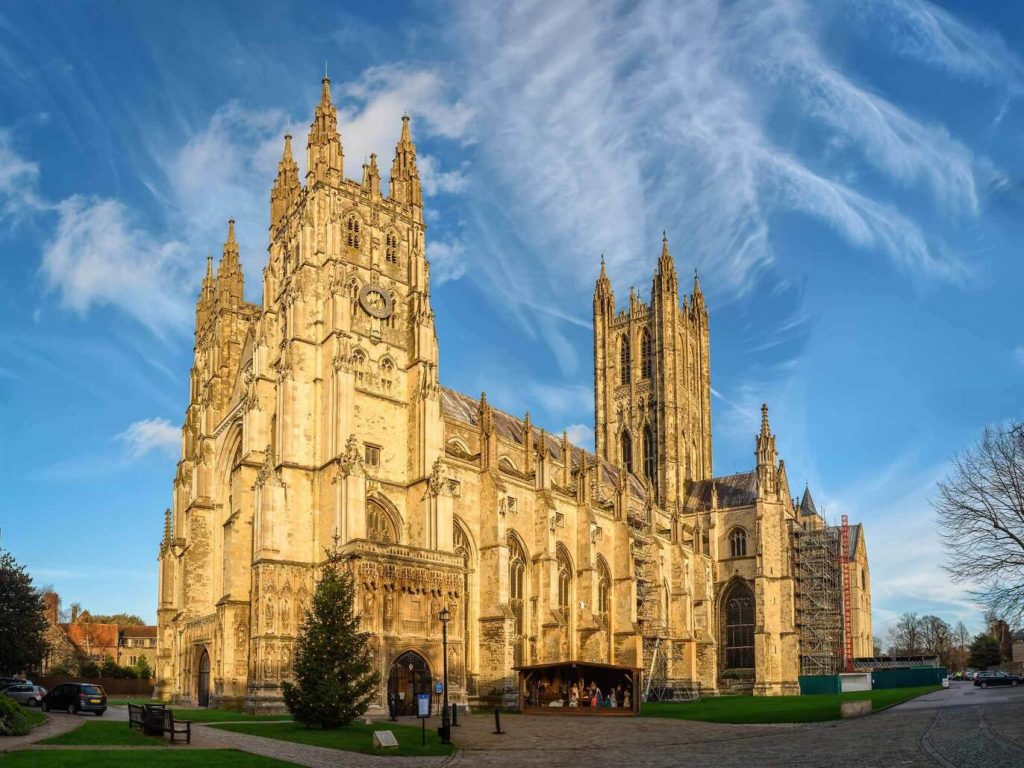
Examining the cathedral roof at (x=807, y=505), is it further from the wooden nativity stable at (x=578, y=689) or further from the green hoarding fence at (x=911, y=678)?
the wooden nativity stable at (x=578, y=689)

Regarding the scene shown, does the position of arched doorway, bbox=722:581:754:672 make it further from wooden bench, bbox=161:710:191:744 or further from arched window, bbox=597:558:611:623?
wooden bench, bbox=161:710:191:744

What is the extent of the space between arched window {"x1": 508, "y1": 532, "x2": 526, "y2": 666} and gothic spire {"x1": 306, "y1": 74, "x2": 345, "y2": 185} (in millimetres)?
22077

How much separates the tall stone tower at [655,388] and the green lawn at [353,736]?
179 ft

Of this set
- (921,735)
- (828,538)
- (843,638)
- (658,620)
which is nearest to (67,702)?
(921,735)

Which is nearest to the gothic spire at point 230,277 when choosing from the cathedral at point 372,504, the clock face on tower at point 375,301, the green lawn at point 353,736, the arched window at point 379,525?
the cathedral at point 372,504

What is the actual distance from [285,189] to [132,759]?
134 feet

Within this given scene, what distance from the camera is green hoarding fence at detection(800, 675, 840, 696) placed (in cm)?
7288

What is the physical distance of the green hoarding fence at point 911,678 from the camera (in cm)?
8356

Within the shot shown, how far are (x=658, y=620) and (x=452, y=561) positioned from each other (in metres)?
25.6

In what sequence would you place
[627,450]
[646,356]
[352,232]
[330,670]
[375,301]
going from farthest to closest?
[646,356] → [627,450] → [352,232] → [375,301] → [330,670]

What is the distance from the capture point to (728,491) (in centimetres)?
8538

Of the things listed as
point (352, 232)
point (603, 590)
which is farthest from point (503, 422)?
point (352, 232)

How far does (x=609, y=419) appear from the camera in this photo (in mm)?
90812

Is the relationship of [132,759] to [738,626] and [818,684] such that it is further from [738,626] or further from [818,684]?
[738,626]
